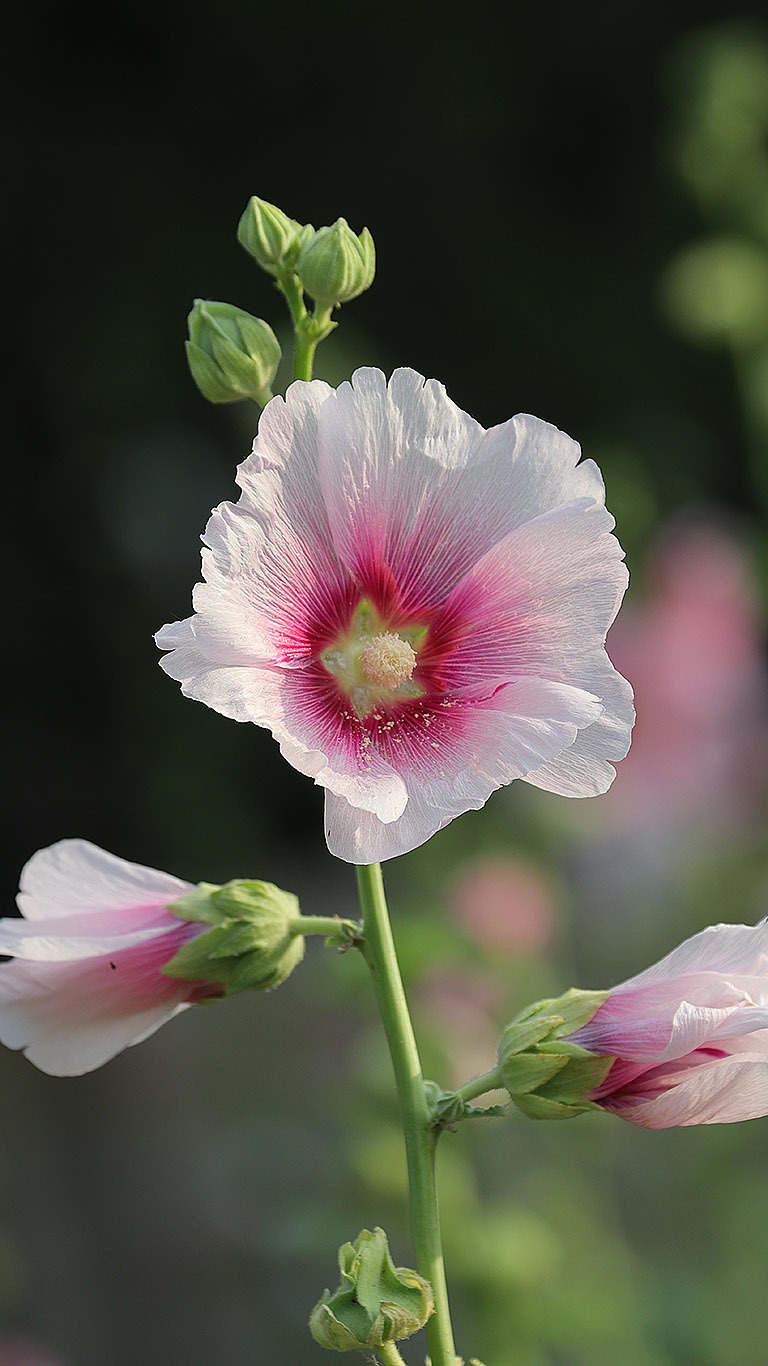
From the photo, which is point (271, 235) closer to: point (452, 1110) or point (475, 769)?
point (475, 769)

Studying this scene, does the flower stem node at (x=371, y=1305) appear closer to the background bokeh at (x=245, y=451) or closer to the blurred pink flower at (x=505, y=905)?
the blurred pink flower at (x=505, y=905)

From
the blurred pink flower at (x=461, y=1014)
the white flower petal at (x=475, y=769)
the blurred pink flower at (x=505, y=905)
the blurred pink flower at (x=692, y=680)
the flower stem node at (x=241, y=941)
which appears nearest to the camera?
the white flower petal at (x=475, y=769)

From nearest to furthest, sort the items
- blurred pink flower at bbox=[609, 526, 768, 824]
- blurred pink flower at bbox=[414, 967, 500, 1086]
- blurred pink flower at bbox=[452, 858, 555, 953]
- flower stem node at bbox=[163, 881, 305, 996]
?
flower stem node at bbox=[163, 881, 305, 996]
blurred pink flower at bbox=[414, 967, 500, 1086]
blurred pink flower at bbox=[452, 858, 555, 953]
blurred pink flower at bbox=[609, 526, 768, 824]

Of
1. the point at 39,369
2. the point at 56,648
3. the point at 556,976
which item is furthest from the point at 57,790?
the point at 556,976

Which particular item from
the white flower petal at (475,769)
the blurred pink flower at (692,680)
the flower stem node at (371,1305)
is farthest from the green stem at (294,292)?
the blurred pink flower at (692,680)

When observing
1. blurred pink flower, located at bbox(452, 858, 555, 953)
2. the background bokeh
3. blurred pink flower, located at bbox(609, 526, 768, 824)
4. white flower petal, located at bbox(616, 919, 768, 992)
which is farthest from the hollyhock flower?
blurred pink flower, located at bbox(609, 526, 768, 824)

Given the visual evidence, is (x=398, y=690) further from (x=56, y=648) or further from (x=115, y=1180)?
(x=56, y=648)

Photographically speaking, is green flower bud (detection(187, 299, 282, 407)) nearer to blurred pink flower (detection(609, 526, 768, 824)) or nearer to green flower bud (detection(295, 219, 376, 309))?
green flower bud (detection(295, 219, 376, 309))
